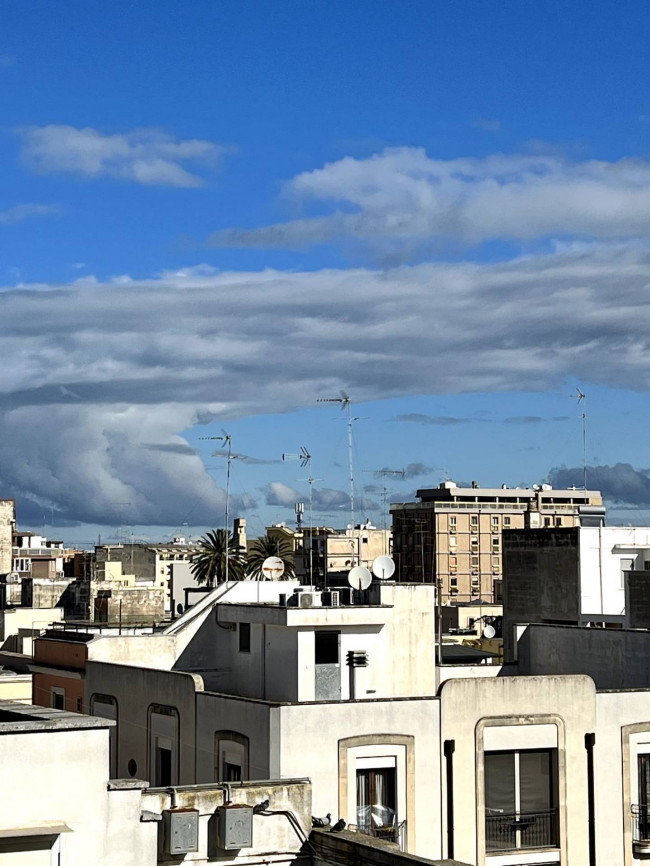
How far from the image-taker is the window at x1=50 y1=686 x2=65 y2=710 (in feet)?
145

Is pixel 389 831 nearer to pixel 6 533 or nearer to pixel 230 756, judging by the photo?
pixel 230 756

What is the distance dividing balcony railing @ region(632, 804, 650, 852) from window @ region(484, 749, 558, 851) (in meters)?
2.57

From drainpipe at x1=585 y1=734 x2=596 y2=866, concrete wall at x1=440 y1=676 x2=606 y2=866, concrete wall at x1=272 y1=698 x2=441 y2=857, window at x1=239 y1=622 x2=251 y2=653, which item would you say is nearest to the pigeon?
concrete wall at x1=272 y1=698 x2=441 y2=857

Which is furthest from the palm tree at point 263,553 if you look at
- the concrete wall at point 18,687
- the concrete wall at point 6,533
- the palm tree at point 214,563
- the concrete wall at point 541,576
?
the concrete wall at point 18,687

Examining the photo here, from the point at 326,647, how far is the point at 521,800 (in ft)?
26.1

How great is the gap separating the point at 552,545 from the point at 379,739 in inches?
1150

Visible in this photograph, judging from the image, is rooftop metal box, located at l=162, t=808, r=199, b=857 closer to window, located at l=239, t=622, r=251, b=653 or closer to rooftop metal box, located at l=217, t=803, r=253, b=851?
rooftop metal box, located at l=217, t=803, r=253, b=851

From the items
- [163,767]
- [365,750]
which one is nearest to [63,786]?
[365,750]

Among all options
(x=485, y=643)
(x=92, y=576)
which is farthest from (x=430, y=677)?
(x=92, y=576)

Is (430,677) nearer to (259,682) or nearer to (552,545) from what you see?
(259,682)

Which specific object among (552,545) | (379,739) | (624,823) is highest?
(552,545)

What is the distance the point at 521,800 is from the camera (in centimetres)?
3344

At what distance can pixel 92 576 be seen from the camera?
362 feet

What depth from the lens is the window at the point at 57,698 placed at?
44.1 metres
